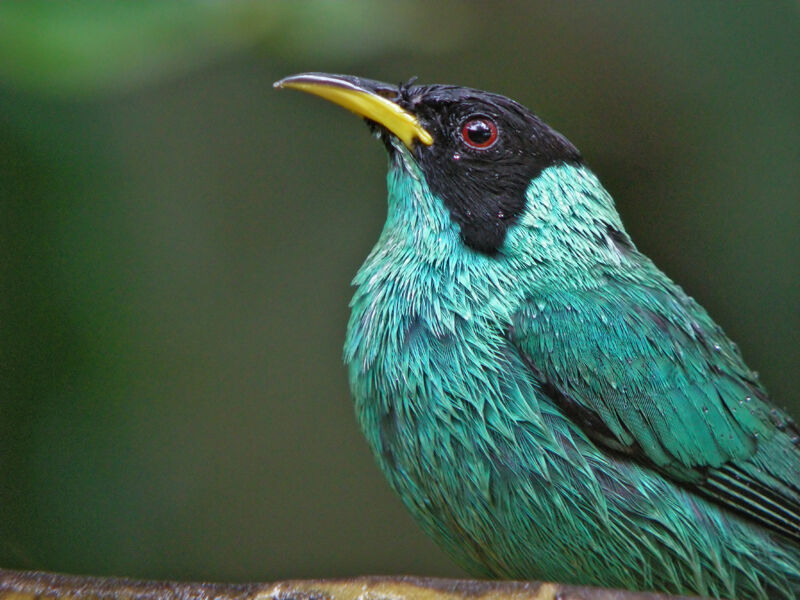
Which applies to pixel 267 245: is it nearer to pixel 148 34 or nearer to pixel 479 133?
pixel 148 34

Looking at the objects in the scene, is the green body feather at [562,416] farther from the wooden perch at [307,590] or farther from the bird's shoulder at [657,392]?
the wooden perch at [307,590]

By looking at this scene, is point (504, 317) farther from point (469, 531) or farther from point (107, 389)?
point (107, 389)

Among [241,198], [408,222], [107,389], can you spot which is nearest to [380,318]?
[408,222]

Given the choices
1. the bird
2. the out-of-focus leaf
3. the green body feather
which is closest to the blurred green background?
the out-of-focus leaf

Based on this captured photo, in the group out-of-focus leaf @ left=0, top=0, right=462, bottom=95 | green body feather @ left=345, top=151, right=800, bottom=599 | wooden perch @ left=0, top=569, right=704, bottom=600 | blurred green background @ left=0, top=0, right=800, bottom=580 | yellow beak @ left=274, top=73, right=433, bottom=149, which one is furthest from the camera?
blurred green background @ left=0, top=0, right=800, bottom=580

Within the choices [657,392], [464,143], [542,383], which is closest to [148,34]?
[464,143]

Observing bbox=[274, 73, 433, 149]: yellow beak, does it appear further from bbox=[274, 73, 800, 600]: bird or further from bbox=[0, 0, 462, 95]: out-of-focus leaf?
bbox=[0, 0, 462, 95]: out-of-focus leaf

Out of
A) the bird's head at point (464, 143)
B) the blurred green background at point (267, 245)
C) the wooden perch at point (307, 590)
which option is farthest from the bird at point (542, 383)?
the blurred green background at point (267, 245)

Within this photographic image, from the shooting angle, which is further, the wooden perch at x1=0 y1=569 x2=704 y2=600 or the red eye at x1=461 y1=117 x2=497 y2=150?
the red eye at x1=461 y1=117 x2=497 y2=150
